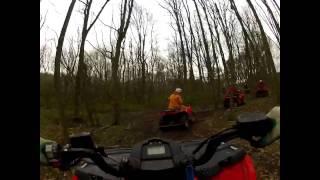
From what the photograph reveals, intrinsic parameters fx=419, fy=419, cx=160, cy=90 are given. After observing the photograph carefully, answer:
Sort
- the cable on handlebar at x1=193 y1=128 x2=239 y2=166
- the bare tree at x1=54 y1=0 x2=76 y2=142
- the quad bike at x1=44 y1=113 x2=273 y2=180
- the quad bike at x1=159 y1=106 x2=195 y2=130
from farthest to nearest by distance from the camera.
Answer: the quad bike at x1=159 y1=106 x2=195 y2=130 < the bare tree at x1=54 y1=0 x2=76 y2=142 < the cable on handlebar at x1=193 y1=128 x2=239 y2=166 < the quad bike at x1=44 y1=113 x2=273 y2=180

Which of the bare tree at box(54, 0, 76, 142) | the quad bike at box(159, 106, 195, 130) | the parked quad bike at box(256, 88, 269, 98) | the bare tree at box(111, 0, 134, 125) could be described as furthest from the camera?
the parked quad bike at box(256, 88, 269, 98)

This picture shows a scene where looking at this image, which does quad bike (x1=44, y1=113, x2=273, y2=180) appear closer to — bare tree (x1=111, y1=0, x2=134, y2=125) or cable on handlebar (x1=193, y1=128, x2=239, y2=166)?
cable on handlebar (x1=193, y1=128, x2=239, y2=166)

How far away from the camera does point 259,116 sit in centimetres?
193

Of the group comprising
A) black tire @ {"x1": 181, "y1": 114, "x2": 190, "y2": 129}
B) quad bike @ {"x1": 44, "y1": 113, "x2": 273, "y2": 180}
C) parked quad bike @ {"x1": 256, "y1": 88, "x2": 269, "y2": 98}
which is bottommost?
black tire @ {"x1": 181, "y1": 114, "x2": 190, "y2": 129}

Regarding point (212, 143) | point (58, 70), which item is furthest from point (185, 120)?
point (212, 143)

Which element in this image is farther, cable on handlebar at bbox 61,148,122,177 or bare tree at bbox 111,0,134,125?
bare tree at bbox 111,0,134,125

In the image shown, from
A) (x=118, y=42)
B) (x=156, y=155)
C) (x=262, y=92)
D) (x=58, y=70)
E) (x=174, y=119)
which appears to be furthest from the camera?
(x=262, y=92)

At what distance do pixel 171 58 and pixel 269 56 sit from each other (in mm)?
32270

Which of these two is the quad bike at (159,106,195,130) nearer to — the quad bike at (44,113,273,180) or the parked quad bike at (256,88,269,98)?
the quad bike at (44,113,273,180)

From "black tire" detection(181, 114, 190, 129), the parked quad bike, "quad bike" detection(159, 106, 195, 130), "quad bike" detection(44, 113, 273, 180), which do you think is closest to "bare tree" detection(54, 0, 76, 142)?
"quad bike" detection(159, 106, 195, 130)

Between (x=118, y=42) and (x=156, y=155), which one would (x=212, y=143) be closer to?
(x=156, y=155)

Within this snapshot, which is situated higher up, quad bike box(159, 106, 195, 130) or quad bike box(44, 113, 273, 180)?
quad bike box(44, 113, 273, 180)

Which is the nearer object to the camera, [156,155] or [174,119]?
[156,155]
